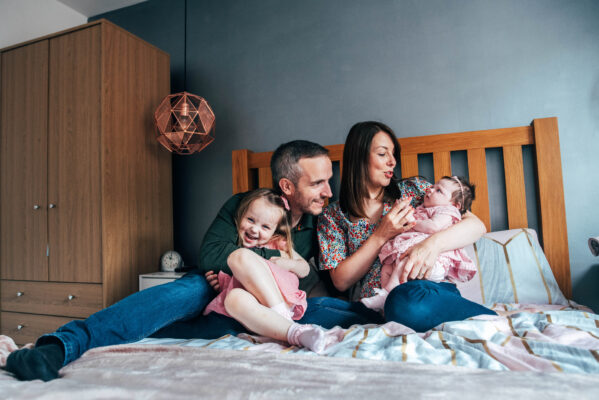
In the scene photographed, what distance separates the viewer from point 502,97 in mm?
1870

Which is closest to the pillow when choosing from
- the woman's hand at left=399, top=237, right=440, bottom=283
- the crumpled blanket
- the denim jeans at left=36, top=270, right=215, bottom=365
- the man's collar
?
the woman's hand at left=399, top=237, right=440, bottom=283

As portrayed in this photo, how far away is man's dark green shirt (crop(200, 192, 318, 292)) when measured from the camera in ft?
4.42

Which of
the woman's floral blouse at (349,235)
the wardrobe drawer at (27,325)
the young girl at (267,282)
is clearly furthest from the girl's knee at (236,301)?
the wardrobe drawer at (27,325)

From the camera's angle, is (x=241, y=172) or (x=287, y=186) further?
(x=241, y=172)

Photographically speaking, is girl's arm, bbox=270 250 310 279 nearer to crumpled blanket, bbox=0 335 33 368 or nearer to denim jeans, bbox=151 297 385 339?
denim jeans, bbox=151 297 385 339

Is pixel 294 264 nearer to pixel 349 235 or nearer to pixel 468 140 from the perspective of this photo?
pixel 349 235

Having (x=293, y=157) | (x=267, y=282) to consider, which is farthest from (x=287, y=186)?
(x=267, y=282)

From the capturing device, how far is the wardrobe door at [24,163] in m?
2.29

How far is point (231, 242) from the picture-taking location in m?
1.41

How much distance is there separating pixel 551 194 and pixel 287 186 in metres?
1.15

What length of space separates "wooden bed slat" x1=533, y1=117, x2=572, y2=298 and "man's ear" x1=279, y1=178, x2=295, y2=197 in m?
1.10

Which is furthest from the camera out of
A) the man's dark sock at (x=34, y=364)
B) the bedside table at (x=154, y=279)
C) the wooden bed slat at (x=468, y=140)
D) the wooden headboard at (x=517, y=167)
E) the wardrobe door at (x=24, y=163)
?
the wardrobe door at (x=24, y=163)

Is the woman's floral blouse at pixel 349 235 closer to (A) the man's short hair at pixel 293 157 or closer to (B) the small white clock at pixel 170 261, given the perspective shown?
(A) the man's short hair at pixel 293 157

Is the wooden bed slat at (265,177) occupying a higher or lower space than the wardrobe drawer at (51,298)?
higher
